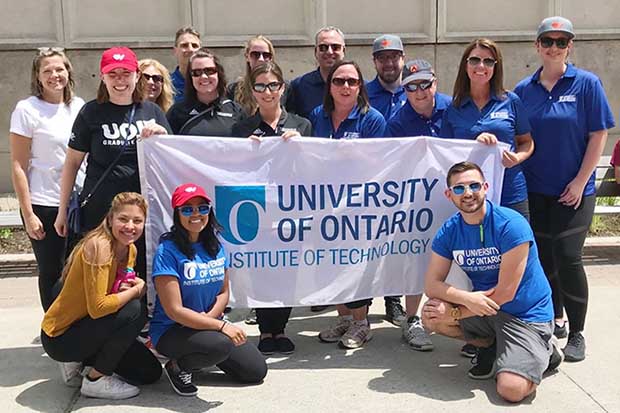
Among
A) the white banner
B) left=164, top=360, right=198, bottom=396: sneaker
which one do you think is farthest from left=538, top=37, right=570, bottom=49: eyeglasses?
left=164, top=360, right=198, bottom=396: sneaker

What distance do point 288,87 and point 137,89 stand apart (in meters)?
1.60

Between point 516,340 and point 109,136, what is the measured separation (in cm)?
264

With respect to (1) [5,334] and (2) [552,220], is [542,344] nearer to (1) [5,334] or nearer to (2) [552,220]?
(2) [552,220]

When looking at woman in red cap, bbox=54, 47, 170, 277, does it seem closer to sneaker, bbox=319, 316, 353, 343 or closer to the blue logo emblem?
the blue logo emblem

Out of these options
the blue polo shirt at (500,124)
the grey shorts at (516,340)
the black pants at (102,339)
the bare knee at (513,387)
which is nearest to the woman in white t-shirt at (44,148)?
the black pants at (102,339)

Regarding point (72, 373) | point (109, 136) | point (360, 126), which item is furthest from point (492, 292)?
point (72, 373)

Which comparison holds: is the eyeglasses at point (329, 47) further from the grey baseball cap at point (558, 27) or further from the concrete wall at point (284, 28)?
the concrete wall at point (284, 28)

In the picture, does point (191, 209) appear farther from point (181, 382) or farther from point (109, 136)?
point (181, 382)

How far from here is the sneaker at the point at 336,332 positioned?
504cm

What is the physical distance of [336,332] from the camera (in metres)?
5.08

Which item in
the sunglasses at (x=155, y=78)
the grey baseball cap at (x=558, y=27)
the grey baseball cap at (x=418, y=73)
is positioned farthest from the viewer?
the sunglasses at (x=155, y=78)

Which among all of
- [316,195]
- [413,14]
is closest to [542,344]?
[316,195]

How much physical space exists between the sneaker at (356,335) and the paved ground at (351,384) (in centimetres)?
6

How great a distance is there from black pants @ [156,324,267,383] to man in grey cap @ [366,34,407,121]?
84.7 inches
